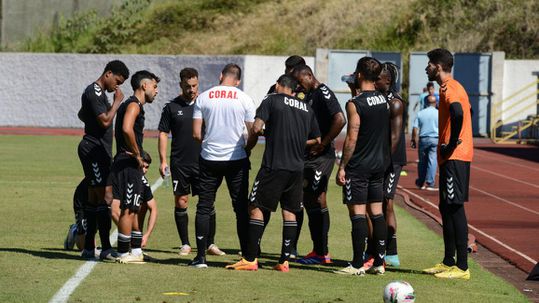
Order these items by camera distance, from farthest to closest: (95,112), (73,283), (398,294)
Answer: (95,112), (73,283), (398,294)

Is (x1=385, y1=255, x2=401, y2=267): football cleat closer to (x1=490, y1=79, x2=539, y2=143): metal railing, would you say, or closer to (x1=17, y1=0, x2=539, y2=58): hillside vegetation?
(x1=490, y1=79, x2=539, y2=143): metal railing

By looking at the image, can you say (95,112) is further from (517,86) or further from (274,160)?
(517,86)

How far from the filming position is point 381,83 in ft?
40.2

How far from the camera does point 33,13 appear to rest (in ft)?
184

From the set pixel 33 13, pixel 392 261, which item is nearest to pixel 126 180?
pixel 392 261

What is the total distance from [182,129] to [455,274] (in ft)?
11.8

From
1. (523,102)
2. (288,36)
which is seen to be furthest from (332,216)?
(288,36)

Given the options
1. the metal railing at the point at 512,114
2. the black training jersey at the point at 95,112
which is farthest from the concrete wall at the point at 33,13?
the black training jersey at the point at 95,112

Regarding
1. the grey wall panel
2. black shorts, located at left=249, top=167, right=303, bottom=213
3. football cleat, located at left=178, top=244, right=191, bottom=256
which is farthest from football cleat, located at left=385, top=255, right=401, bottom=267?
the grey wall panel

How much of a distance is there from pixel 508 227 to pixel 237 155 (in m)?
6.15

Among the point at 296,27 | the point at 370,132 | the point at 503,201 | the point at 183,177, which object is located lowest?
the point at 503,201

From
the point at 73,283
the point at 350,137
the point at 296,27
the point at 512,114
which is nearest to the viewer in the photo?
the point at 73,283

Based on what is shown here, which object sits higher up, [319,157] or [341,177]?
[319,157]

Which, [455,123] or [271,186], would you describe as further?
[271,186]
